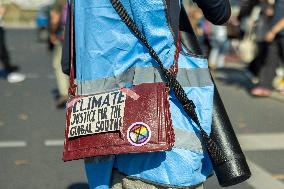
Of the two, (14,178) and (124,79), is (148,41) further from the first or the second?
(14,178)

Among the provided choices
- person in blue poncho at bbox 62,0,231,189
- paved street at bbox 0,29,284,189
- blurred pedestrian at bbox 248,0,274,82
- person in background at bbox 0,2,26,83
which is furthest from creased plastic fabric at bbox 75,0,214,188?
person in background at bbox 0,2,26,83

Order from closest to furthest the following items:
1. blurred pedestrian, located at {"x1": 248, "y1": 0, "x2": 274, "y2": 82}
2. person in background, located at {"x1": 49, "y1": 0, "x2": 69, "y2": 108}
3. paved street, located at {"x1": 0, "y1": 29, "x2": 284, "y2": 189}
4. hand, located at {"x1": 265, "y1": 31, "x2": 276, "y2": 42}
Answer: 1. paved street, located at {"x1": 0, "y1": 29, "x2": 284, "y2": 189}
2. person in background, located at {"x1": 49, "y1": 0, "x2": 69, "y2": 108}
3. hand, located at {"x1": 265, "y1": 31, "x2": 276, "y2": 42}
4. blurred pedestrian, located at {"x1": 248, "y1": 0, "x2": 274, "y2": 82}

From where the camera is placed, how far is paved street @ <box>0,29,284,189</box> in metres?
5.79

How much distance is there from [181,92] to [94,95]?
36 centimetres

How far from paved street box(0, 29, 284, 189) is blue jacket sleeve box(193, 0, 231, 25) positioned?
3.00 meters

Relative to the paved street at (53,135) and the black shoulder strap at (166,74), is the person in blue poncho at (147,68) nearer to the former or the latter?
the black shoulder strap at (166,74)

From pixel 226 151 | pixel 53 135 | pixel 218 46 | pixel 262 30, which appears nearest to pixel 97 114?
pixel 226 151

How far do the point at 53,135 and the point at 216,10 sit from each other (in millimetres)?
4986

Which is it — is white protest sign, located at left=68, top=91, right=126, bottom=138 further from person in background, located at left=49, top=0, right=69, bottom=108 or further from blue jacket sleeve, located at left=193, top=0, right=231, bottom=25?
person in background, located at left=49, top=0, right=69, bottom=108

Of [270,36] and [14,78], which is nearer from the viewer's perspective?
[270,36]

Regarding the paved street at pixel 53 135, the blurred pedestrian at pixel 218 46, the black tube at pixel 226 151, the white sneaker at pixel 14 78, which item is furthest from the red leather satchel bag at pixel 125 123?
the blurred pedestrian at pixel 218 46

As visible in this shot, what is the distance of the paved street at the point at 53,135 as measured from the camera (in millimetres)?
5785

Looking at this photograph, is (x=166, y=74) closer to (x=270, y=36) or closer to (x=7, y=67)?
(x=270, y=36)

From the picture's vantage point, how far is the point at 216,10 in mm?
2678
